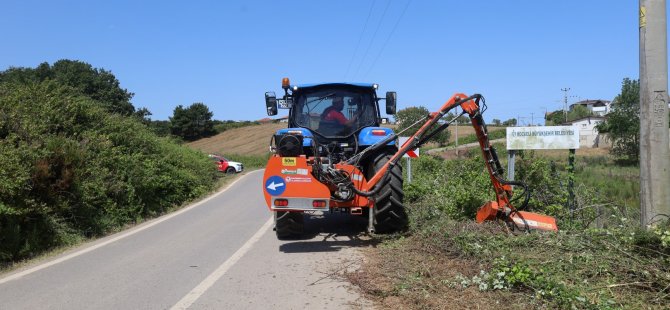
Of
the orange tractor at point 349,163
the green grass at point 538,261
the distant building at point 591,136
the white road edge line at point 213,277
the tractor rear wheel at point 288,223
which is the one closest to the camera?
the green grass at point 538,261

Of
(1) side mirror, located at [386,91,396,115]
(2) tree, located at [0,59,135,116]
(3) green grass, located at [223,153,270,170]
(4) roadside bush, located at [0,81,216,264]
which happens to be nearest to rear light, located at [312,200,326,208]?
(1) side mirror, located at [386,91,396,115]

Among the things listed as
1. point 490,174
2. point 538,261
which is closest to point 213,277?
point 538,261

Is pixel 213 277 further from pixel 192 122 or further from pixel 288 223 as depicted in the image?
pixel 192 122

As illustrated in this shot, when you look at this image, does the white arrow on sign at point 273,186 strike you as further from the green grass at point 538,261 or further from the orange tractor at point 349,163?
the green grass at point 538,261

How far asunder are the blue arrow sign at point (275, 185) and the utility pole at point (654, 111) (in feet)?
14.9

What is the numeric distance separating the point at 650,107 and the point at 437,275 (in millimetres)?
2950

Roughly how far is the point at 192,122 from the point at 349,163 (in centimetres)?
7680

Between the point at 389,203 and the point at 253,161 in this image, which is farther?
the point at 253,161

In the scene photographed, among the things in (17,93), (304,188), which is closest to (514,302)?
(304,188)

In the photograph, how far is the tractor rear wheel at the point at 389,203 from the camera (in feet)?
24.9

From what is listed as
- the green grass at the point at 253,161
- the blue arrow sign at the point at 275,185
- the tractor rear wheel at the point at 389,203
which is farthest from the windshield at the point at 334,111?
the green grass at the point at 253,161

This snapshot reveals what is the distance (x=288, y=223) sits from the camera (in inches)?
316

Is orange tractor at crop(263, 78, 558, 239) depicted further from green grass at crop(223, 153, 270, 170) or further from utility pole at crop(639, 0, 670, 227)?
green grass at crop(223, 153, 270, 170)

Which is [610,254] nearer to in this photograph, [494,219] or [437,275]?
[437,275]
